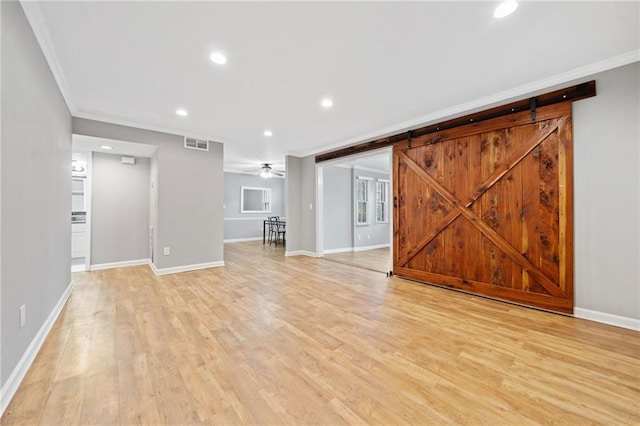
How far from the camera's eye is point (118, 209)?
4.98 m

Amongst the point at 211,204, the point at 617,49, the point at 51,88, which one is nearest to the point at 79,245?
the point at 211,204

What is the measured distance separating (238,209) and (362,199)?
4716mm

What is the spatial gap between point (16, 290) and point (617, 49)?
5154 millimetres

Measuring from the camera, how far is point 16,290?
1.65 metres

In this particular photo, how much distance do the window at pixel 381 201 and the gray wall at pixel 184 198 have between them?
473cm

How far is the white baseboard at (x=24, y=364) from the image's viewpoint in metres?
1.40

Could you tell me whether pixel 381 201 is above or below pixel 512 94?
below

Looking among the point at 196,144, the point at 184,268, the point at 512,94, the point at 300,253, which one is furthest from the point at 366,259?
the point at 196,144

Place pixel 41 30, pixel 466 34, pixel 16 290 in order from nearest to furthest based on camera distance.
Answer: pixel 16 290, pixel 41 30, pixel 466 34

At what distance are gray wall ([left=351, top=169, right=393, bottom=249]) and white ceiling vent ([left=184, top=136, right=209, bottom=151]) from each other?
4.01 metres

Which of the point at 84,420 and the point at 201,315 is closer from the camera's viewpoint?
the point at 84,420

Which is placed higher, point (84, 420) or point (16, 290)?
point (16, 290)

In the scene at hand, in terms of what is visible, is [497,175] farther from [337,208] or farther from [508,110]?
[337,208]

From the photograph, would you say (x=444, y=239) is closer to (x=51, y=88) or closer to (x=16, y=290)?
(x=16, y=290)
